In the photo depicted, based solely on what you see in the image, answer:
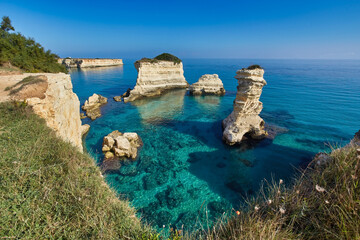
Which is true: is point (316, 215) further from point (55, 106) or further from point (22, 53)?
point (22, 53)

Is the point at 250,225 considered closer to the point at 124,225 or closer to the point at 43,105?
the point at 124,225

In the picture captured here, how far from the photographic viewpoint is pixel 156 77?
33.5m

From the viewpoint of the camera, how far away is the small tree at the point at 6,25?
18883 millimetres

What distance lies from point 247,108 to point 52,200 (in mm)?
15025

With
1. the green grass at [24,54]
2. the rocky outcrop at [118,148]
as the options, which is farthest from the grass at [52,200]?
the green grass at [24,54]

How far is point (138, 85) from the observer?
101 ft

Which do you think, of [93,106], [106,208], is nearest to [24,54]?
[93,106]

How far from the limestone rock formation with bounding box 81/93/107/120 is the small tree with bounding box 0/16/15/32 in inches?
475

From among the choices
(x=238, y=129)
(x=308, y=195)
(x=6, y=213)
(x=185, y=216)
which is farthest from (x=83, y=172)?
(x=238, y=129)

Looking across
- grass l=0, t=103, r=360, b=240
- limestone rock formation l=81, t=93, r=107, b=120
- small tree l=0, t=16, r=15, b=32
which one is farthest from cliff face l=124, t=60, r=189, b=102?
grass l=0, t=103, r=360, b=240

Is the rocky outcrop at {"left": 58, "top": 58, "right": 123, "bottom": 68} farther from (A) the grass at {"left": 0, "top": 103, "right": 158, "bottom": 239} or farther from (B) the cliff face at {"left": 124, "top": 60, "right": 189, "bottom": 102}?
(A) the grass at {"left": 0, "top": 103, "right": 158, "bottom": 239}

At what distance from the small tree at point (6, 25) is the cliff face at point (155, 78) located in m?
16.5

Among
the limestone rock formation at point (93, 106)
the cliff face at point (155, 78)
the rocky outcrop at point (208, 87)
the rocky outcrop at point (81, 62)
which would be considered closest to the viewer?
the limestone rock formation at point (93, 106)

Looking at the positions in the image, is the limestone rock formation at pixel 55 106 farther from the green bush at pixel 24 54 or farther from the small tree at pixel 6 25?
the small tree at pixel 6 25
